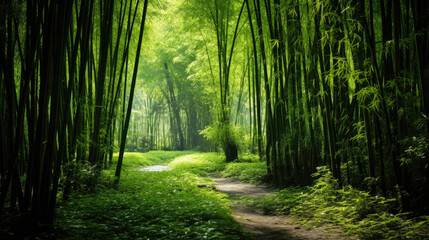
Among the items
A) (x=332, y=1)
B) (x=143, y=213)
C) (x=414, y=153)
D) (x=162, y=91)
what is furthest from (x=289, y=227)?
(x=162, y=91)

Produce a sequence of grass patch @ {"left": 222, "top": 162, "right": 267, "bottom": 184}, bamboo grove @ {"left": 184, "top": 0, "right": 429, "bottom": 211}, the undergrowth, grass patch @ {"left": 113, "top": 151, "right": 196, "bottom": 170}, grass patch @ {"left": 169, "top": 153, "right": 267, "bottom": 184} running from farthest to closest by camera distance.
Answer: grass patch @ {"left": 113, "top": 151, "right": 196, "bottom": 170}
grass patch @ {"left": 169, "top": 153, "right": 267, "bottom": 184}
grass patch @ {"left": 222, "top": 162, "right": 267, "bottom": 184}
bamboo grove @ {"left": 184, "top": 0, "right": 429, "bottom": 211}
the undergrowth

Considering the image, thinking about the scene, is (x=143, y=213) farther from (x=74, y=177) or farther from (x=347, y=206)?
(x=347, y=206)

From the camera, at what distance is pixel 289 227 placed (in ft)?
7.71

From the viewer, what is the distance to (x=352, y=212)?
6.96ft

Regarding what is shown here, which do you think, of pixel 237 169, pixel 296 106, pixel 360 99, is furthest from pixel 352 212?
pixel 237 169

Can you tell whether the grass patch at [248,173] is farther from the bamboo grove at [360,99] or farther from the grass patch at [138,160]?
the grass patch at [138,160]

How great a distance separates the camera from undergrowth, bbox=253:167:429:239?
1730mm

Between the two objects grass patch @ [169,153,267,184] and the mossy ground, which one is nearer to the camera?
the mossy ground

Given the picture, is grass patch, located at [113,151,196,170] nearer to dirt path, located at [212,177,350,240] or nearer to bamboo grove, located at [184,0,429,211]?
dirt path, located at [212,177,350,240]

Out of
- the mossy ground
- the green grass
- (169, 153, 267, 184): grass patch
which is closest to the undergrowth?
the mossy ground

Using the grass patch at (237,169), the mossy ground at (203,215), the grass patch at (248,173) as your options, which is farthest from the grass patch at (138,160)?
the mossy ground at (203,215)

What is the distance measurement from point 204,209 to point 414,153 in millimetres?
1709

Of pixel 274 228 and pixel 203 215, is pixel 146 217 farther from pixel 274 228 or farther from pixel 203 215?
pixel 274 228

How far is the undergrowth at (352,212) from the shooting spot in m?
1.73
